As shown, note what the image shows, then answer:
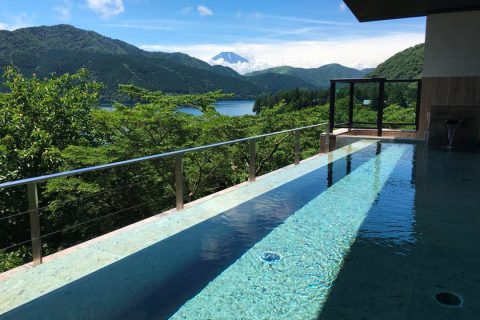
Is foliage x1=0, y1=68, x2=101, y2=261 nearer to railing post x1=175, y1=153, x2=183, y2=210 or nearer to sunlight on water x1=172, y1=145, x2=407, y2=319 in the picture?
railing post x1=175, y1=153, x2=183, y2=210

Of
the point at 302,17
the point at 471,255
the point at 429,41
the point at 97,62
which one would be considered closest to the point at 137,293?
the point at 471,255

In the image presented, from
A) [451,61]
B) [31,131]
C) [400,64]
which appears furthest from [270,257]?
[400,64]

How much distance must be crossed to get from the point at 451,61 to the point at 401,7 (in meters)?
2.10

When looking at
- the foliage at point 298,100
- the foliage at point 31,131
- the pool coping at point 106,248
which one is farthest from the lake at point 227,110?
the pool coping at point 106,248

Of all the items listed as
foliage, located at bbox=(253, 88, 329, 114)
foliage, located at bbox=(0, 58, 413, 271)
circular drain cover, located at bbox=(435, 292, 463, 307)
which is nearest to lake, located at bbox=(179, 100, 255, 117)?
Result: foliage, located at bbox=(0, 58, 413, 271)

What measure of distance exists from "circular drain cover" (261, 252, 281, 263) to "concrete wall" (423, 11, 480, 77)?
9.66 meters

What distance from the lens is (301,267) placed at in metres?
2.90

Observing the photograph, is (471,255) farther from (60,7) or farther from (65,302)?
(60,7)

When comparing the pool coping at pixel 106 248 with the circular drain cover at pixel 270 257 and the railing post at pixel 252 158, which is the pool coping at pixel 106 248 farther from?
the circular drain cover at pixel 270 257

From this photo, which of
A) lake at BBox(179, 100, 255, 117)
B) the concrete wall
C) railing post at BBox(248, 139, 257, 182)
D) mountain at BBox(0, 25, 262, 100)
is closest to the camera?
railing post at BBox(248, 139, 257, 182)

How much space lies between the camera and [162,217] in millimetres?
4105

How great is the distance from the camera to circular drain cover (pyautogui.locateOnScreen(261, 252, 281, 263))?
9.98ft

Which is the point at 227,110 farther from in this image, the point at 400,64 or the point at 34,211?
the point at 34,211

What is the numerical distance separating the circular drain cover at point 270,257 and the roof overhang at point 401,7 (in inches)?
278
